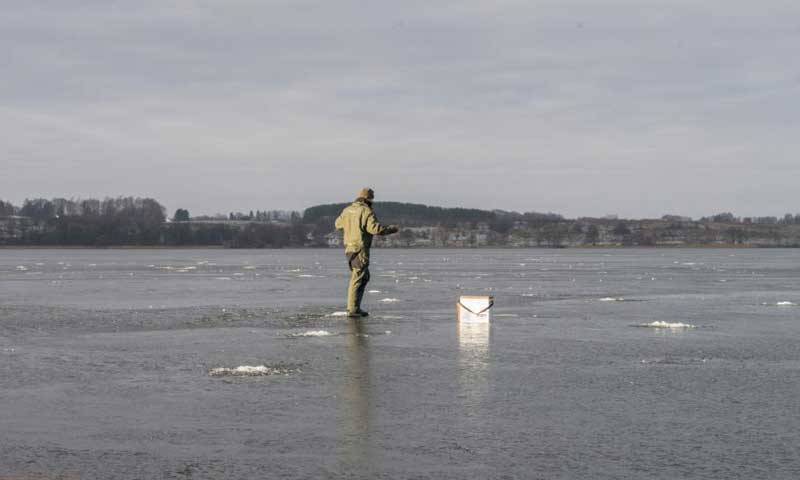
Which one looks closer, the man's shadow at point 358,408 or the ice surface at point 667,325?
the man's shadow at point 358,408

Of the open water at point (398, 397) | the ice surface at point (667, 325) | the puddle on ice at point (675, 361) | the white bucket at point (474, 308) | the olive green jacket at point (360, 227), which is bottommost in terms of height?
the open water at point (398, 397)

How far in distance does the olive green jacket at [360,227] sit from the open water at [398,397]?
4.30 ft

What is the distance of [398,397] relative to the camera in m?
9.22

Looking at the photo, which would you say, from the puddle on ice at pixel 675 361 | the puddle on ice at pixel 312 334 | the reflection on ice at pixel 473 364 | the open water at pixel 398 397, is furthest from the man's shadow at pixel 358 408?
the puddle on ice at pixel 675 361

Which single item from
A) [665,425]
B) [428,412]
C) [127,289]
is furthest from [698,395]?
[127,289]

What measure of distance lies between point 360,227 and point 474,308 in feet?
8.46

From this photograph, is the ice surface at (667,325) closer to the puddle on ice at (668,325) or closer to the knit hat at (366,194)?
the puddle on ice at (668,325)

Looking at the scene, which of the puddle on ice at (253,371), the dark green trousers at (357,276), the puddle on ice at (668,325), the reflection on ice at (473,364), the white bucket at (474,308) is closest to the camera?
the reflection on ice at (473,364)

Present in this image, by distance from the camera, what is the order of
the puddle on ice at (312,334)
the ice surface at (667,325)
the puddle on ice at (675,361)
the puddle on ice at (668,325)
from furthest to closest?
the ice surface at (667,325) → the puddle on ice at (668,325) → the puddle on ice at (312,334) → the puddle on ice at (675,361)

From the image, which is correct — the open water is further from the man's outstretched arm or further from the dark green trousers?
the man's outstretched arm

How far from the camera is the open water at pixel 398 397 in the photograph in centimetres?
677

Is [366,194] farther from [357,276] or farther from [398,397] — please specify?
[398,397]

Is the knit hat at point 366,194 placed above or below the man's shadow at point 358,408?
above

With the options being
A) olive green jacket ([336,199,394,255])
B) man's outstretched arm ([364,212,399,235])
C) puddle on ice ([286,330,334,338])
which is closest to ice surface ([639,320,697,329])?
man's outstretched arm ([364,212,399,235])
